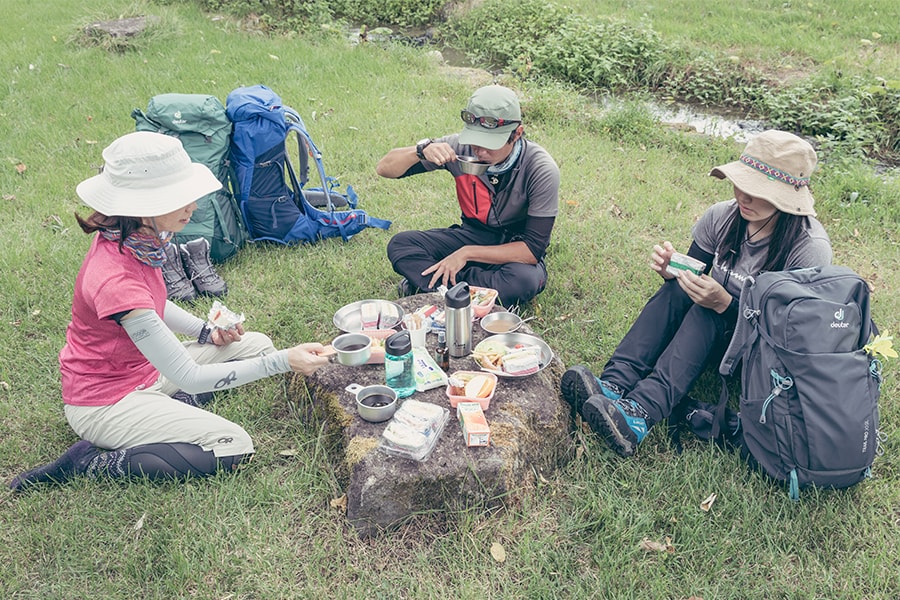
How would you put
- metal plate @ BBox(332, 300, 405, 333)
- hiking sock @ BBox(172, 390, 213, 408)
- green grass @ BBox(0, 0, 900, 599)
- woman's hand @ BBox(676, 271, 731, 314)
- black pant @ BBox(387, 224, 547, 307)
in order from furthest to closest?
black pant @ BBox(387, 224, 547, 307), metal plate @ BBox(332, 300, 405, 333), hiking sock @ BBox(172, 390, 213, 408), woman's hand @ BBox(676, 271, 731, 314), green grass @ BBox(0, 0, 900, 599)

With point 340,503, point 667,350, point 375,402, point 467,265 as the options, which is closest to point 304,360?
point 375,402

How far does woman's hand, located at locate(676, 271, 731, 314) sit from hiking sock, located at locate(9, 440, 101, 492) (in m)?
3.06

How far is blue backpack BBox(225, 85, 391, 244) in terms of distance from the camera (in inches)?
205

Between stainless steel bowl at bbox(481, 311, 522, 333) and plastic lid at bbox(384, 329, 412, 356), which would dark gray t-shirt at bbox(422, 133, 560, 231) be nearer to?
stainless steel bowl at bbox(481, 311, 522, 333)

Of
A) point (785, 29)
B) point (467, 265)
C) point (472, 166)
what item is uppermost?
point (472, 166)

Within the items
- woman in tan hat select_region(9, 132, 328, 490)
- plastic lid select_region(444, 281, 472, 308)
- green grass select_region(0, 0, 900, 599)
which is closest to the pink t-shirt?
woman in tan hat select_region(9, 132, 328, 490)

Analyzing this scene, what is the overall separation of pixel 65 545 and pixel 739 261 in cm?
359

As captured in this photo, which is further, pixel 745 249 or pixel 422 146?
pixel 422 146

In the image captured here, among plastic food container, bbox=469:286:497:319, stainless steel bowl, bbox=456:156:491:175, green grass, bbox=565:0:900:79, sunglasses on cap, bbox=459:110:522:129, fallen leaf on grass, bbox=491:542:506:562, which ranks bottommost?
fallen leaf on grass, bbox=491:542:506:562

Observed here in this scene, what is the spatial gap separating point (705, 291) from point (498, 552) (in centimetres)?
169

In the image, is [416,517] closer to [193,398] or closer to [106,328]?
[193,398]

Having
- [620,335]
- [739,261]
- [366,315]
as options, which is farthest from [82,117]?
[739,261]

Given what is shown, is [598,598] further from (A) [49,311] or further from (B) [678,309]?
(A) [49,311]

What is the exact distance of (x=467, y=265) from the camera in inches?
184
